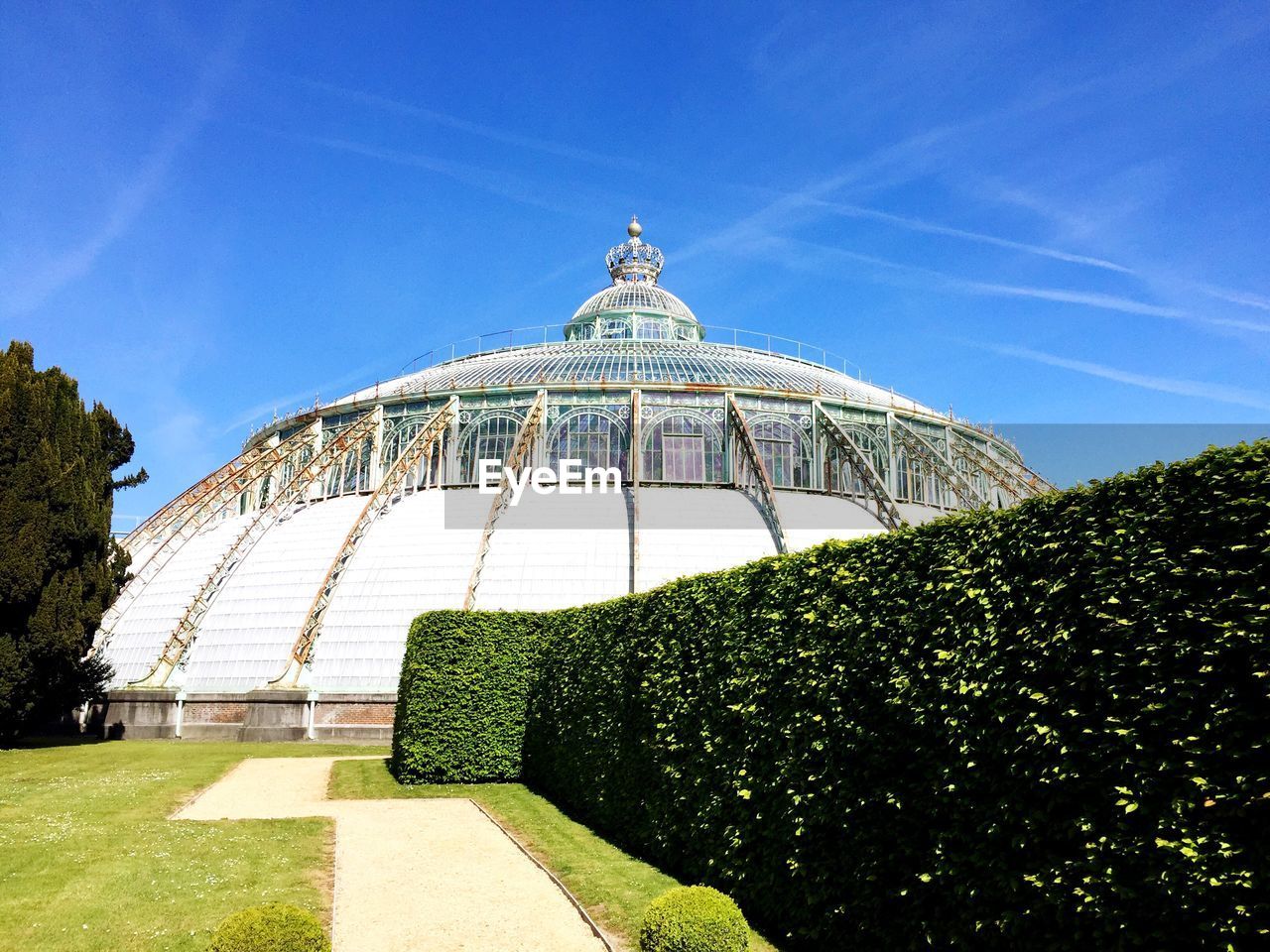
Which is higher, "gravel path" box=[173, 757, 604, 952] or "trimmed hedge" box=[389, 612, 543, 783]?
"trimmed hedge" box=[389, 612, 543, 783]

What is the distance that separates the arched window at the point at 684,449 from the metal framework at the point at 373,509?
7351 mm

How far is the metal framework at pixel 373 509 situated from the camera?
26.8 m

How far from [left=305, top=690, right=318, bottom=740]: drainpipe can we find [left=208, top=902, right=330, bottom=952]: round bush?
20555mm

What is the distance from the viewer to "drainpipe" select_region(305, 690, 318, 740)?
26541 millimetres

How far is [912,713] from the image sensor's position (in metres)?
7.88

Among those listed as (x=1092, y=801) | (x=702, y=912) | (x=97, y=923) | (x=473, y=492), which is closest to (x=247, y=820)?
(x=97, y=923)

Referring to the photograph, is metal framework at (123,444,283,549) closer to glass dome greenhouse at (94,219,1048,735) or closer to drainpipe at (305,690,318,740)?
glass dome greenhouse at (94,219,1048,735)

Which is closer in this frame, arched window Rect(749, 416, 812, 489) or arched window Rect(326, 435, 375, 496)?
arched window Rect(749, 416, 812, 489)

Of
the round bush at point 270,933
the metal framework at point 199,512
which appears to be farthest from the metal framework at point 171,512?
the round bush at point 270,933

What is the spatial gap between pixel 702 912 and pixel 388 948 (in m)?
3.71

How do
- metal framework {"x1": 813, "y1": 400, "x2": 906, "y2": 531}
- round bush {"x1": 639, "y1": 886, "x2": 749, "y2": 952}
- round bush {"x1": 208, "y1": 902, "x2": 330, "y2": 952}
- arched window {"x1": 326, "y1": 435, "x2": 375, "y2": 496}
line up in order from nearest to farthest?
round bush {"x1": 208, "y1": 902, "x2": 330, "y2": 952} < round bush {"x1": 639, "y1": 886, "x2": 749, "y2": 952} < metal framework {"x1": 813, "y1": 400, "x2": 906, "y2": 531} < arched window {"x1": 326, "y1": 435, "x2": 375, "y2": 496}

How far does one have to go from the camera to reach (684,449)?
108ft

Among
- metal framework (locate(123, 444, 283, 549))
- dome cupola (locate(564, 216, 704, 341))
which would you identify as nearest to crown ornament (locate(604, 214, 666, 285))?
dome cupola (locate(564, 216, 704, 341))

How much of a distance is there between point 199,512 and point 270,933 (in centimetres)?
3127
